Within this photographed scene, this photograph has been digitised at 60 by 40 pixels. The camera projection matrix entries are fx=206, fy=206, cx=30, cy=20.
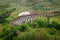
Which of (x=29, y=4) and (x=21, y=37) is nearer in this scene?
(x=21, y=37)

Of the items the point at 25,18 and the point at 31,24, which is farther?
the point at 25,18

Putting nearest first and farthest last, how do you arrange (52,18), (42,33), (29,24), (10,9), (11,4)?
(42,33) → (29,24) → (52,18) → (10,9) → (11,4)

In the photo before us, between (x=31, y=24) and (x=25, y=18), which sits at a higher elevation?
(x=25, y=18)

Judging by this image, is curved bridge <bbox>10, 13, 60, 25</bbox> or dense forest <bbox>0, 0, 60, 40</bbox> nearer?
dense forest <bbox>0, 0, 60, 40</bbox>

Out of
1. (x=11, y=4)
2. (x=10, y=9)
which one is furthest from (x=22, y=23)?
(x=11, y=4)

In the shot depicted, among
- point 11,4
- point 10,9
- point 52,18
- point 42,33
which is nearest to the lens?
point 42,33

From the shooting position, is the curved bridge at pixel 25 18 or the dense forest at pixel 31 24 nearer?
the dense forest at pixel 31 24

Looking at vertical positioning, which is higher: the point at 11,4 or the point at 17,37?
the point at 11,4

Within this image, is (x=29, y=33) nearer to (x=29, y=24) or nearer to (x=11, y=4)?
(x=29, y=24)
